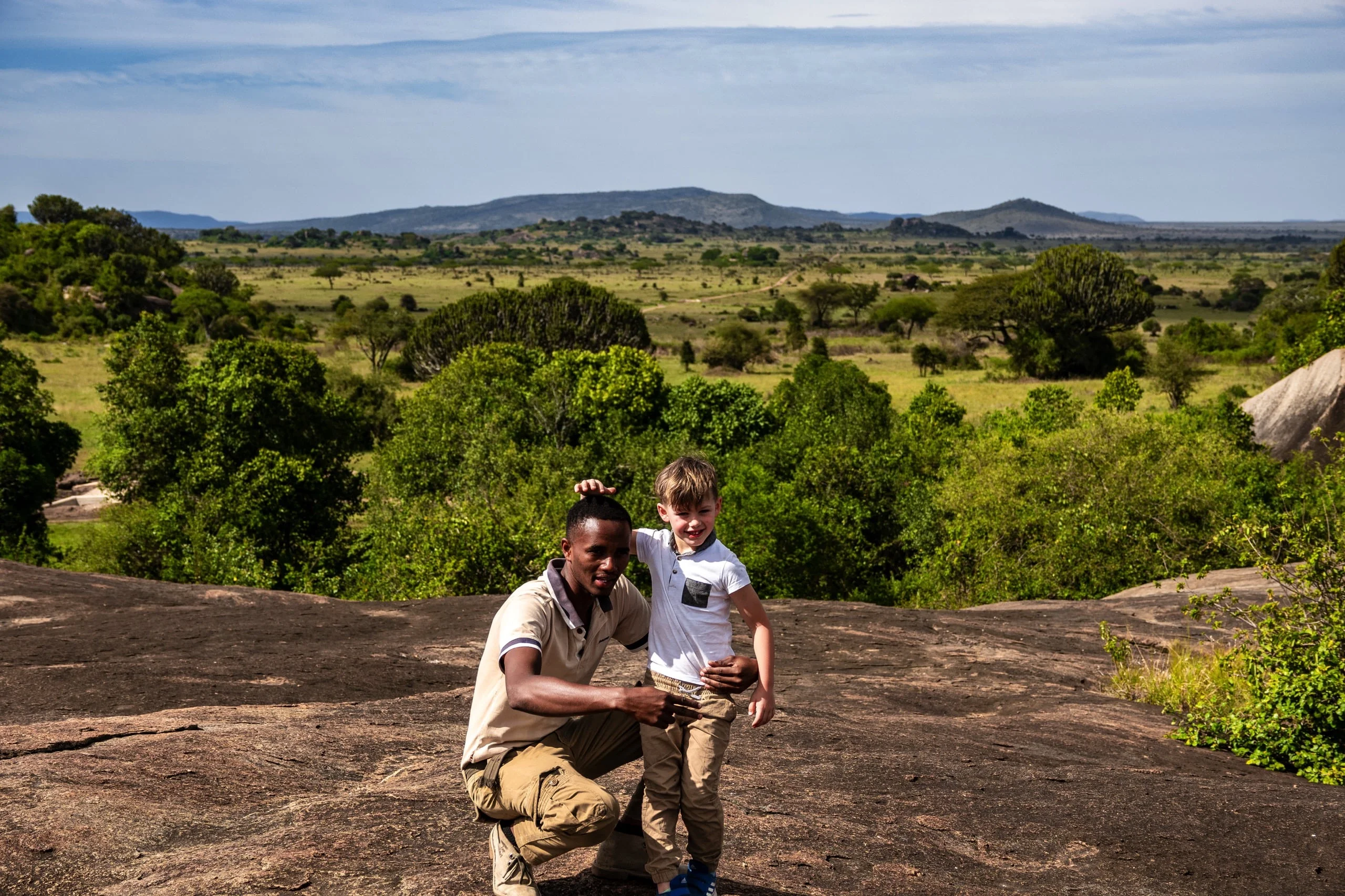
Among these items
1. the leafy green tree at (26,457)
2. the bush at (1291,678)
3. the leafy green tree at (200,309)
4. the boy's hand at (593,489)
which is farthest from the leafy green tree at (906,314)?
the boy's hand at (593,489)

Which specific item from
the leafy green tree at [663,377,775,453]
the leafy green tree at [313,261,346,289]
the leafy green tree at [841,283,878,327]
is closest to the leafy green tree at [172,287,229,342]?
the leafy green tree at [663,377,775,453]

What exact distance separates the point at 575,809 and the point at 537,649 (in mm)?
814

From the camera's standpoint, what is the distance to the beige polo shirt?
5543 millimetres

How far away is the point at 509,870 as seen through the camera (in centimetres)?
576

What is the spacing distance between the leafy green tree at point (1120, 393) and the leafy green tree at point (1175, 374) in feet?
47.2

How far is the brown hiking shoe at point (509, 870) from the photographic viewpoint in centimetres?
575

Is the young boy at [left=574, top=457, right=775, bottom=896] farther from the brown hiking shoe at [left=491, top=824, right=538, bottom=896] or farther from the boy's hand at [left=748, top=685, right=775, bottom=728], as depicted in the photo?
the brown hiking shoe at [left=491, top=824, right=538, bottom=896]

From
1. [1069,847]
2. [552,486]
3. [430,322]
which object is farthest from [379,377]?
[1069,847]

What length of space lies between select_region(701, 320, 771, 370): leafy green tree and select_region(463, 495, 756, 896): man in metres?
85.7

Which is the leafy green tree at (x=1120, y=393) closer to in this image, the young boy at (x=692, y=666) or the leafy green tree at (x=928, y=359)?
the leafy green tree at (x=928, y=359)

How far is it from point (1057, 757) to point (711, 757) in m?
5.72

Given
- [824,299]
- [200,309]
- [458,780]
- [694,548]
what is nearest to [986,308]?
[824,299]

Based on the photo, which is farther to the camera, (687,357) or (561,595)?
(687,357)

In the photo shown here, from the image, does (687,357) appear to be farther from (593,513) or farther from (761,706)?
(593,513)
